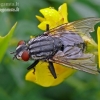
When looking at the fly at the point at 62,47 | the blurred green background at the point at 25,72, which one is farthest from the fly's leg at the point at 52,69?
the blurred green background at the point at 25,72

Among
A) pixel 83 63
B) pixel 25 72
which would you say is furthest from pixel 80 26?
pixel 25 72

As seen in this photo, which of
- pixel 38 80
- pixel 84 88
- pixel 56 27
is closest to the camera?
pixel 38 80

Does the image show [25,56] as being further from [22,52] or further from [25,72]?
[25,72]

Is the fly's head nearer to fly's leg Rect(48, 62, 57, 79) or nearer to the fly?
the fly

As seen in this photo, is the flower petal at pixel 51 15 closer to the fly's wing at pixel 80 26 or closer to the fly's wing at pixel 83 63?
the fly's wing at pixel 80 26

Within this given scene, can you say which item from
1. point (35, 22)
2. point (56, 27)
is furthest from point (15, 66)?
point (56, 27)

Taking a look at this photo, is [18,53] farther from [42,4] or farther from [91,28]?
[42,4]

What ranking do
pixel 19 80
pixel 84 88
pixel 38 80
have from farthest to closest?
pixel 84 88
pixel 19 80
pixel 38 80
